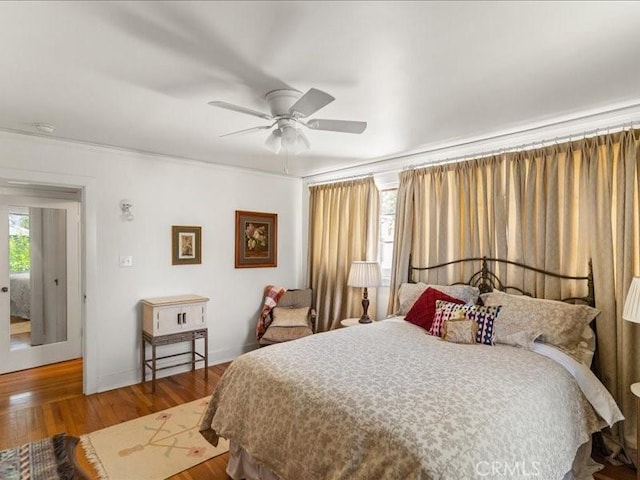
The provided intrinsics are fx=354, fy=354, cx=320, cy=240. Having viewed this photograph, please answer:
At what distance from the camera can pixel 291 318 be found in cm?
438

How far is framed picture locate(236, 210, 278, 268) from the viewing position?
465 centimetres

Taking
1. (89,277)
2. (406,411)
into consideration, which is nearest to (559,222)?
(406,411)

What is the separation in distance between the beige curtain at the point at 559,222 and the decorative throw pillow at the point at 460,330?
28.6 inches

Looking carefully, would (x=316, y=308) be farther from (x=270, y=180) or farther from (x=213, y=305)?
(x=270, y=180)

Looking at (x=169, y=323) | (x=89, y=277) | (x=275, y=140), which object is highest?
(x=275, y=140)

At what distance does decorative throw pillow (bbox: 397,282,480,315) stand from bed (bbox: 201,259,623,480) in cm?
65

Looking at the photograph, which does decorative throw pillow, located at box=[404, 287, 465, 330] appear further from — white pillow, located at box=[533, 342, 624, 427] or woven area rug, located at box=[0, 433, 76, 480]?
woven area rug, located at box=[0, 433, 76, 480]

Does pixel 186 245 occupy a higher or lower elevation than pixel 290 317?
higher

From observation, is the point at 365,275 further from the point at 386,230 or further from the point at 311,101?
the point at 311,101

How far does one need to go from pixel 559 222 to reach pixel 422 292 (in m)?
1.27

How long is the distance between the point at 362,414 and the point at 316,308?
10.8ft

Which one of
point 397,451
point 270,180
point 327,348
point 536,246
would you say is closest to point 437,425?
point 397,451

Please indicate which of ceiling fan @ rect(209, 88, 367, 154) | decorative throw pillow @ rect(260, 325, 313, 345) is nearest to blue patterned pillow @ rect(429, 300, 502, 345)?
ceiling fan @ rect(209, 88, 367, 154)

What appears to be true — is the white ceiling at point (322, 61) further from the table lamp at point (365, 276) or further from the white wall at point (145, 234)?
the table lamp at point (365, 276)
